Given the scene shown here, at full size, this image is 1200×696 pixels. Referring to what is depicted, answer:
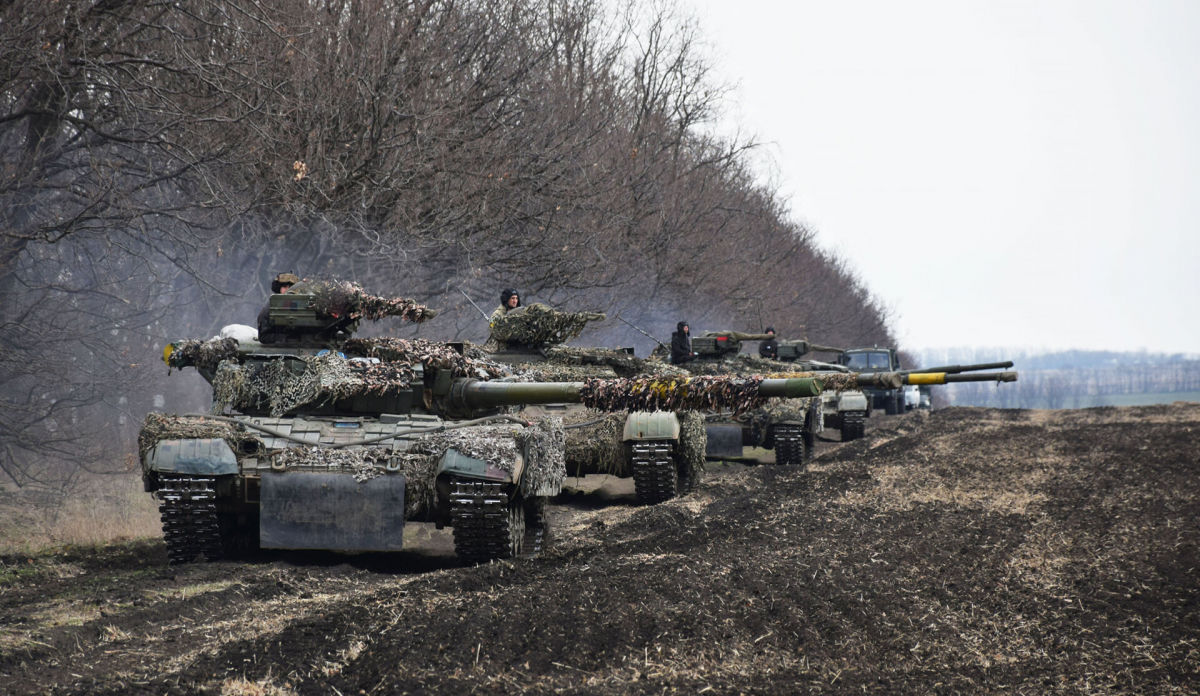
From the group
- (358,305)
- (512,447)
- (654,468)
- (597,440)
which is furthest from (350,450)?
(654,468)

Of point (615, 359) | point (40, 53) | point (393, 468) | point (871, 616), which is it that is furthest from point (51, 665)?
point (615, 359)

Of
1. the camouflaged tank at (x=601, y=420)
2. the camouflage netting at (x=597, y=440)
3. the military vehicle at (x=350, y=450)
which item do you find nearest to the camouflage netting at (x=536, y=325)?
the camouflaged tank at (x=601, y=420)

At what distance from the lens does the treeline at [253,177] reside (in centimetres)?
1188

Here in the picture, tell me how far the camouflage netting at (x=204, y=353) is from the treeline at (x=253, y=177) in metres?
2.02

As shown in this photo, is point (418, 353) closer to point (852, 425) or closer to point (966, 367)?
point (966, 367)

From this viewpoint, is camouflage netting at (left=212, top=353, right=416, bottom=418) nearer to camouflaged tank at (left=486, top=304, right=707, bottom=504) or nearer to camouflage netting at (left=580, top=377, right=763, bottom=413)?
camouflaged tank at (left=486, top=304, right=707, bottom=504)

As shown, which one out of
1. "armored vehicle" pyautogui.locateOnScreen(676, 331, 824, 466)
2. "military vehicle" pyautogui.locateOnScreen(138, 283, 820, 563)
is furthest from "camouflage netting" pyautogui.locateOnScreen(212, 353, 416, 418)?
"armored vehicle" pyautogui.locateOnScreen(676, 331, 824, 466)

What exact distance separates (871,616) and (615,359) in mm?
7638

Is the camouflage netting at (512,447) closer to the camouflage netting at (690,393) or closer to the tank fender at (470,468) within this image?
the tank fender at (470,468)

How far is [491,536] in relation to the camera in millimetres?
8250

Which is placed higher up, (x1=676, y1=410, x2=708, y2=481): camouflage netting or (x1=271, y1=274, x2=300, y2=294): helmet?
(x1=271, y1=274, x2=300, y2=294): helmet

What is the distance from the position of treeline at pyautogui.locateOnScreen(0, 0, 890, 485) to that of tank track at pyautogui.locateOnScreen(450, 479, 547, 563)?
17.4 feet

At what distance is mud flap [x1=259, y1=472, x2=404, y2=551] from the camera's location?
314 inches

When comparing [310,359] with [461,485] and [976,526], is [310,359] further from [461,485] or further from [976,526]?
[976,526]
